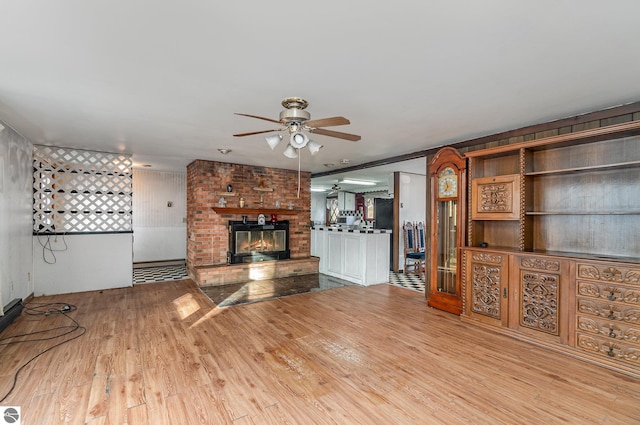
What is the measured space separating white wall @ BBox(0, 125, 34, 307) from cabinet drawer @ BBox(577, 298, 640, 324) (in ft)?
19.2

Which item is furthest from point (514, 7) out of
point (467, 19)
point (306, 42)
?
point (306, 42)

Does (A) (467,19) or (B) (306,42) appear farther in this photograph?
(B) (306,42)

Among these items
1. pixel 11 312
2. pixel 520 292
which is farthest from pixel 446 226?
pixel 11 312

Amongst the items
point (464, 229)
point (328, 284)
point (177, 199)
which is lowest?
point (328, 284)

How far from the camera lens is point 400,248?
7.11m

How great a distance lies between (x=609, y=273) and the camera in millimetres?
2619

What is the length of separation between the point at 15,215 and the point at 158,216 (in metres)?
3.58

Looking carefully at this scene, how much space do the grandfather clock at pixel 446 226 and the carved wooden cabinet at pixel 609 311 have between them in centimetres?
128

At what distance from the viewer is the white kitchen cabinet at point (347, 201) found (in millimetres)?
10758

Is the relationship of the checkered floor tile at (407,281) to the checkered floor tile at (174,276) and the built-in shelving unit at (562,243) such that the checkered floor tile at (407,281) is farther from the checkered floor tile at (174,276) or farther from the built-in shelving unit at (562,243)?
the built-in shelving unit at (562,243)

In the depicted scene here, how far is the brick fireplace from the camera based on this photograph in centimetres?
555

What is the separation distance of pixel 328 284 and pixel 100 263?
3.88m

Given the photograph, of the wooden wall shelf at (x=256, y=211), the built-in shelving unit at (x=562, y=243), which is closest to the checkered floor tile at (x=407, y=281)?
the built-in shelving unit at (x=562, y=243)

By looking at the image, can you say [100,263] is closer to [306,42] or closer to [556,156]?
[306,42]
